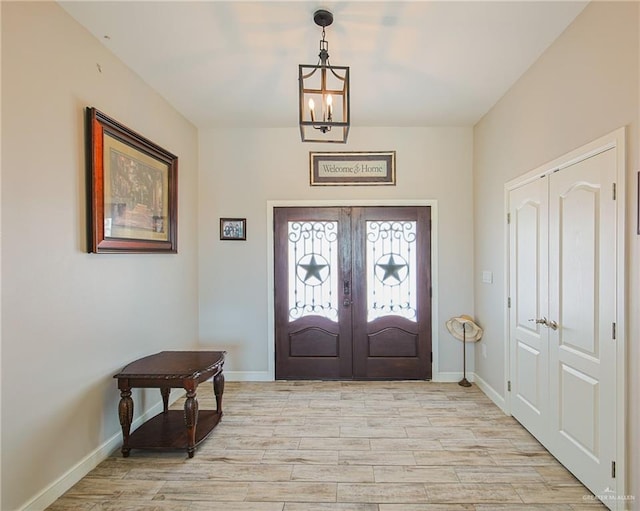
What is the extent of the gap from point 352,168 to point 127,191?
245 cm

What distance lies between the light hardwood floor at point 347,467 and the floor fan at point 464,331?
646mm

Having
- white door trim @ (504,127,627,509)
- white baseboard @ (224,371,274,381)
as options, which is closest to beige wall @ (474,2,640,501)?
white door trim @ (504,127,627,509)

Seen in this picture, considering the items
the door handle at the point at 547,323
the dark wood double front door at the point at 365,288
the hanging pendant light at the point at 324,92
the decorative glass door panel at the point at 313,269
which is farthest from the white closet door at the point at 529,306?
the decorative glass door panel at the point at 313,269

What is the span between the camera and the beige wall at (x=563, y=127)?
6.08 ft

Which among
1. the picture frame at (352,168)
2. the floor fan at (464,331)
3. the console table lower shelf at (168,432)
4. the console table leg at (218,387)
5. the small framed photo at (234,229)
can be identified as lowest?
the console table lower shelf at (168,432)

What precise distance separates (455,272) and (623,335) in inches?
89.8

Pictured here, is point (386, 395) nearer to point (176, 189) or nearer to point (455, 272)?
point (455, 272)

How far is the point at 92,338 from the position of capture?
2445mm

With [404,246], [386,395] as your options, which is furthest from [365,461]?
[404,246]

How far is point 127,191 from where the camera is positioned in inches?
109

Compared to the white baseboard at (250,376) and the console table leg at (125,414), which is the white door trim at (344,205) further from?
the console table leg at (125,414)

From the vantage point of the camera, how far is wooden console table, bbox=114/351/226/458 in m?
2.53

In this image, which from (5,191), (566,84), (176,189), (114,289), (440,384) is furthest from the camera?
(440,384)

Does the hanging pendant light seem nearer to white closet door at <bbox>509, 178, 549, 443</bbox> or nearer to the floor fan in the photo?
white closet door at <bbox>509, 178, 549, 443</bbox>
